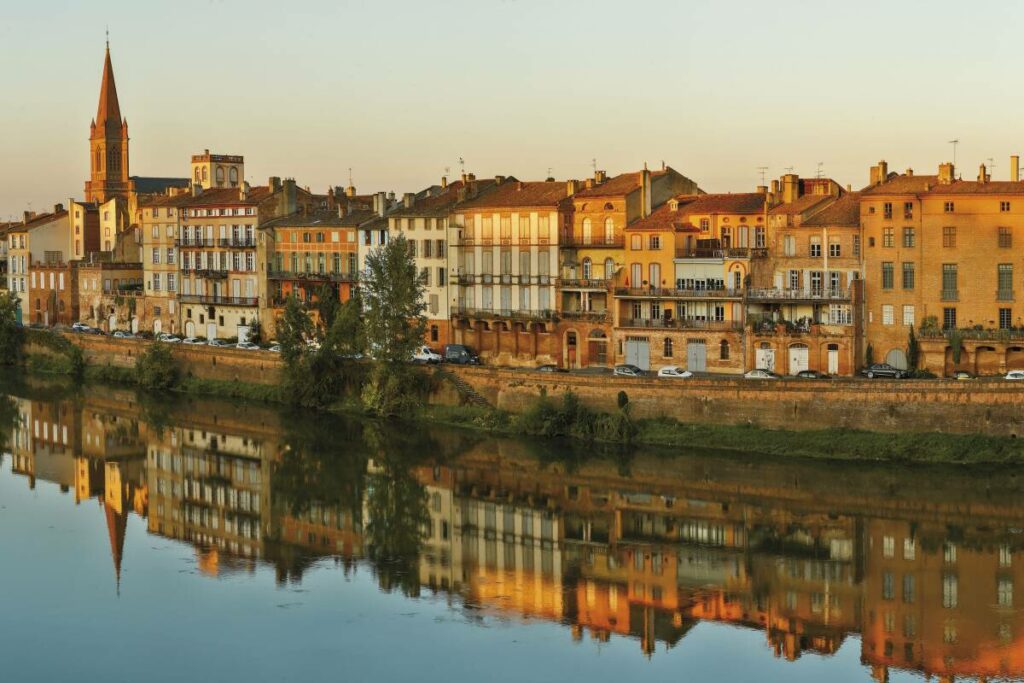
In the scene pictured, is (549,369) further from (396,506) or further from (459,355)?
(396,506)

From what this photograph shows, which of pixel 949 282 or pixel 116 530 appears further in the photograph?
pixel 949 282

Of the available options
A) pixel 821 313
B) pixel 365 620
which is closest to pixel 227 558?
pixel 365 620

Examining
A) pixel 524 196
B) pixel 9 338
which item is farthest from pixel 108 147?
pixel 524 196

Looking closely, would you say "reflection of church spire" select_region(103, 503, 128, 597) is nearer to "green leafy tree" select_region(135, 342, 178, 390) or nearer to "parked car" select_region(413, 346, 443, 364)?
"parked car" select_region(413, 346, 443, 364)

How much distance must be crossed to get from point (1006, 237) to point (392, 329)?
651 inches

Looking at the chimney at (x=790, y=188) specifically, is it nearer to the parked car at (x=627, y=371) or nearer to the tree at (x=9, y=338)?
the parked car at (x=627, y=371)

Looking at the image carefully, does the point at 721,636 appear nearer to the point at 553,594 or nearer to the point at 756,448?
the point at 553,594

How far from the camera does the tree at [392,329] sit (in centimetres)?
4356

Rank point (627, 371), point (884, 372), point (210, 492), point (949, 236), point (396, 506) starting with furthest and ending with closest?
1. point (627, 371)
2. point (949, 236)
3. point (884, 372)
4. point (210, 492)
5. point (396, 506)

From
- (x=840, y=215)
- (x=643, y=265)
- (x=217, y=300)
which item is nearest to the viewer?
(x=840, y=215)

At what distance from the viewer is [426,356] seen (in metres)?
46.4

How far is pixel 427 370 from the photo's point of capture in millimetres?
44750

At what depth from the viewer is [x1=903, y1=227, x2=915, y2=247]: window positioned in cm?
4147

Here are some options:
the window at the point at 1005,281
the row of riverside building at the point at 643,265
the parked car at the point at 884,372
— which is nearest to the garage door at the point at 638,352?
the row of riverside building at the point at 643,265
